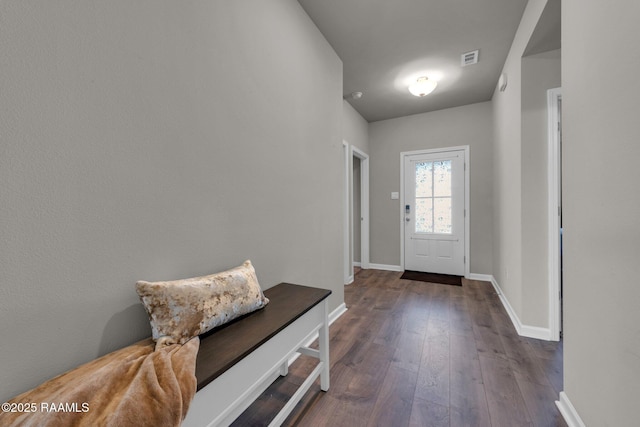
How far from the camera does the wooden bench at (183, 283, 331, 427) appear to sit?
88cm

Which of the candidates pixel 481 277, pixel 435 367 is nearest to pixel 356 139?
pixel 481 277

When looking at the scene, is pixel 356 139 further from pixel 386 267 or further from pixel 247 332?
pixel 247 332

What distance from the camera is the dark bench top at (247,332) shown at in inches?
36.1

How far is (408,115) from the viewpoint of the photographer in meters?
4.51

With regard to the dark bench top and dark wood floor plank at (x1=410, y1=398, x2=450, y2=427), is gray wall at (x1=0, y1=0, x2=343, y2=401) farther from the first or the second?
dark wood floor plank at (x1=410, y1=398, x2=450, y2=427)

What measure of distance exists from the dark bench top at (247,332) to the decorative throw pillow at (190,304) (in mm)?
49

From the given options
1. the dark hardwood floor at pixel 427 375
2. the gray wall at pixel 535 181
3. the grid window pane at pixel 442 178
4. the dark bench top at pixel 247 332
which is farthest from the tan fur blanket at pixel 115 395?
the grid window pane at pixel 442 178

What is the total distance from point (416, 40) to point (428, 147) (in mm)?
2128

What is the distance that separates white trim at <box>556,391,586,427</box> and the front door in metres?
2.89

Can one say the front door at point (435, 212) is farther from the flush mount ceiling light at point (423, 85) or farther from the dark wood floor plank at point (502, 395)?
the dark wood floor plank at point (502, 395)

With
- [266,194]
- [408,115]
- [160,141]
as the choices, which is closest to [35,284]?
[160,141]

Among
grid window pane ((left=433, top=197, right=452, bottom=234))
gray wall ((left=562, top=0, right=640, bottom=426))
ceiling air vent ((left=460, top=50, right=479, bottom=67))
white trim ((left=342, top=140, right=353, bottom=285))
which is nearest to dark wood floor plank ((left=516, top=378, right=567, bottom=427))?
gray wall ((left=562, top=0, right=640, bottom=426))

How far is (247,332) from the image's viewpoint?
1.14 metres

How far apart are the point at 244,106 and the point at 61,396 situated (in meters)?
1.44
